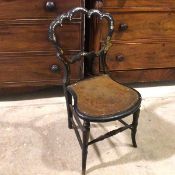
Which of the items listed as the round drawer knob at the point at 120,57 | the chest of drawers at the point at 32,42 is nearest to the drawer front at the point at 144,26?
the round drawer knob at the point at 120,57

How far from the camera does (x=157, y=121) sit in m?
2.02

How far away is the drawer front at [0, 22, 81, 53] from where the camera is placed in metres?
1.88

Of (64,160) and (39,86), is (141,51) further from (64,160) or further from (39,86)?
(64,160)

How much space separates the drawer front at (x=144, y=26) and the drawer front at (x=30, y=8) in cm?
33

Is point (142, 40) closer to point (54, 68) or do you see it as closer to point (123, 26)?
point (123, 26)

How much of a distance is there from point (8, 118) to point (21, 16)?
736 mm

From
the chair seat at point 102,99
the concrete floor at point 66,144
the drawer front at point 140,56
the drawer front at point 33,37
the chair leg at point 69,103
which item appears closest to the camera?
the chair seat at point 102,99

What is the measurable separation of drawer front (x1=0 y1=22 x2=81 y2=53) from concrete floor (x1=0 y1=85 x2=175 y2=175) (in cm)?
48

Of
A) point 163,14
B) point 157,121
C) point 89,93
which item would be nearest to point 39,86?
point 89,93

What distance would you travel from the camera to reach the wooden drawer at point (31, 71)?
200 cm

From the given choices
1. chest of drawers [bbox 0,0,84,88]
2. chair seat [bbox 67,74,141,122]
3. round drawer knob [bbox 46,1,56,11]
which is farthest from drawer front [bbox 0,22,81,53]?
chair seat [bbox 67,74,141,122]

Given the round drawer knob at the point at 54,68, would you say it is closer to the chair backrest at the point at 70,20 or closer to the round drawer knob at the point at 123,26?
the chair backrest at the point at 70,20

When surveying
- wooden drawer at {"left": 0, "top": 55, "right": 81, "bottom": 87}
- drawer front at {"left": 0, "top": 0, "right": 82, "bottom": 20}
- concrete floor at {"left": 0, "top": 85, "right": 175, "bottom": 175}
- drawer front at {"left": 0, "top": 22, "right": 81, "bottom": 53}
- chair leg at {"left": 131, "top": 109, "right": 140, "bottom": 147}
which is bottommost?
concrete floor at {"left": 0, "top": 85, "right": 175, "bottom": 175}

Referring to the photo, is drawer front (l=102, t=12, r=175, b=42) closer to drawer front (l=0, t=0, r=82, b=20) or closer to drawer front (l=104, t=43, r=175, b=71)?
drawer front (l=104, t=43, r=175, b=71)
